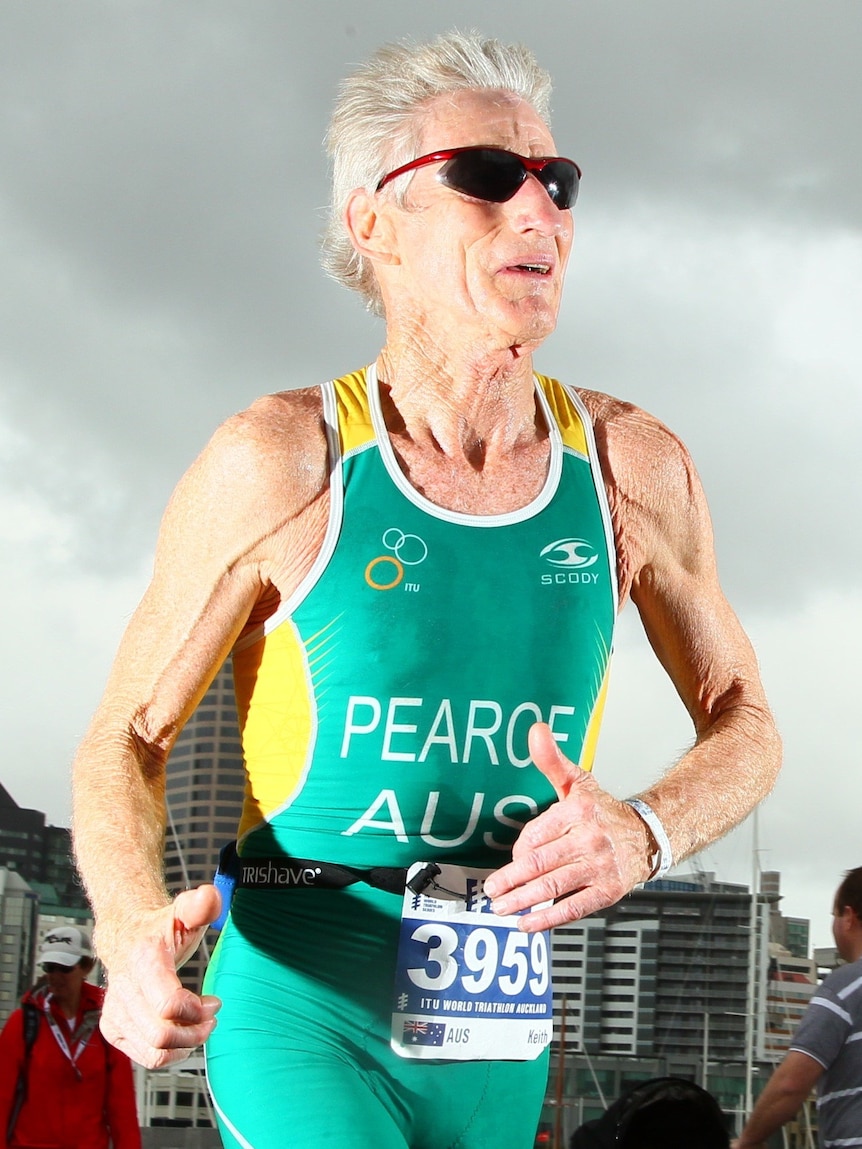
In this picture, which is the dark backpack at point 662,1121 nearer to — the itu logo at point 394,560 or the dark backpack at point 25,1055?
the itu logo at point 394,560

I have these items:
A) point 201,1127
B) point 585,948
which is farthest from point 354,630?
point 585,948

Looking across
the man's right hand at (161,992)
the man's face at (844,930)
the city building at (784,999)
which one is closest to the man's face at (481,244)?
the man's right hand at (161,992)

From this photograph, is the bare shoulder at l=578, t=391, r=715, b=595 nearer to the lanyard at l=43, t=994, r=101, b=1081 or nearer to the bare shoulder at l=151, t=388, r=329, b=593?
the bare shoulder at l=151, t=388, r=329, b=593

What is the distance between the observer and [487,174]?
238cm

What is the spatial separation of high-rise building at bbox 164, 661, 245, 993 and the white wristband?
644 mm

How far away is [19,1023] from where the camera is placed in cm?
466

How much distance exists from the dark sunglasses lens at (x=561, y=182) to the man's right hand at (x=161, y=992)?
1.30 m

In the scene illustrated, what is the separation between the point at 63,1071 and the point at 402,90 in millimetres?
3380

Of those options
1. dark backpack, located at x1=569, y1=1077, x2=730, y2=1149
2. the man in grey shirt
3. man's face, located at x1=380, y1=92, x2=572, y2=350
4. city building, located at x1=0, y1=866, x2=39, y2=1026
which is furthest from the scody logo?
city building, located at x1=0, y1=866, x2=39, y2=1026

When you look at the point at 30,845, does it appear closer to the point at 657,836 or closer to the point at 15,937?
the point at 15,937

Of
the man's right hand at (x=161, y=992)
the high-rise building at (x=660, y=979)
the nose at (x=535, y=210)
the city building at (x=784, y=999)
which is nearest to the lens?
the man's right hand at (x=161, y=992)

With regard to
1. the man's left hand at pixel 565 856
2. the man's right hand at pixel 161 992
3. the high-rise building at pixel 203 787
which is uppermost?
the high-rise building at pixel 203 787

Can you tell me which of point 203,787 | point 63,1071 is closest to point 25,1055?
point 63,1071

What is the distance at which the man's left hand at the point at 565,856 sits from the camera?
1.92 meters
